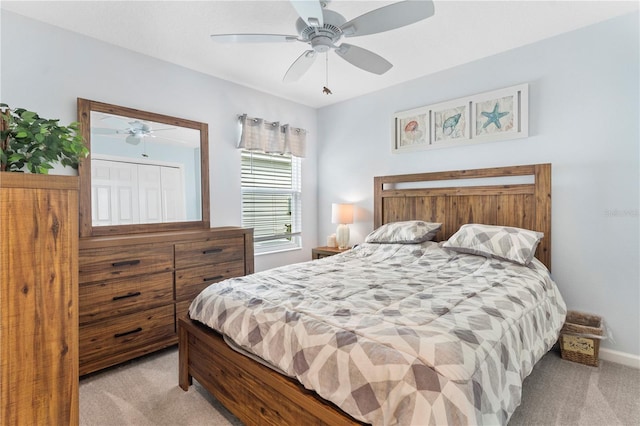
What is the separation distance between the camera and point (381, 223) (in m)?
3.79

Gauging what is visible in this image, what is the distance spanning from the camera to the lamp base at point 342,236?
12.9ft

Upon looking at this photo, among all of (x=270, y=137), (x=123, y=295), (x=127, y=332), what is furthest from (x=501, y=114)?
(x=127, y=332)

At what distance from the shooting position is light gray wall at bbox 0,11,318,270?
7.73 ft

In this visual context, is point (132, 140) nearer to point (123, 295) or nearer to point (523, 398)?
point (123, 295)

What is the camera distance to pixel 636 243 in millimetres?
2393

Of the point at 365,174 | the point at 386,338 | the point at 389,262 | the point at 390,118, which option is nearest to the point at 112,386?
the point at 386,338

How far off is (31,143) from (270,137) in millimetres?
2737

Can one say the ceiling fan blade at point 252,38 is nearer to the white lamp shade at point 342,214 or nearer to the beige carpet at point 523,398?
the white lamp shade at point 342,214

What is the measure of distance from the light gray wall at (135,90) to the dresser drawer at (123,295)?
1001mm

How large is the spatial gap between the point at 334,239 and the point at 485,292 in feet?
7.83

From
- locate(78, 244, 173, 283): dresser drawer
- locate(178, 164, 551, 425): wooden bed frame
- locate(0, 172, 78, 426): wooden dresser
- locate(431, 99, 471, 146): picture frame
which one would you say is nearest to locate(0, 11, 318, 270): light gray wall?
locate(78, 244, 173, 283): dresser drawer

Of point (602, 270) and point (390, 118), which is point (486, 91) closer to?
point (390, 118)

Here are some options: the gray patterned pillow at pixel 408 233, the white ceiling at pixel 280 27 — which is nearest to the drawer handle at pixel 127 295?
the white ceiling at pixel 280 27

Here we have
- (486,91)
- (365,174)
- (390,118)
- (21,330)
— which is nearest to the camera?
(21,330)
